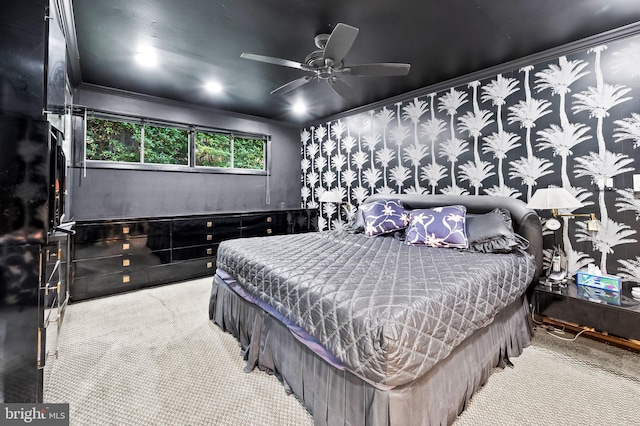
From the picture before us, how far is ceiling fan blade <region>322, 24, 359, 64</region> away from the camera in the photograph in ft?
6.29

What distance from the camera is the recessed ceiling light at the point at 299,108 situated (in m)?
4.45

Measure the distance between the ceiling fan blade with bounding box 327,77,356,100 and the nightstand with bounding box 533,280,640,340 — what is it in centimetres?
258

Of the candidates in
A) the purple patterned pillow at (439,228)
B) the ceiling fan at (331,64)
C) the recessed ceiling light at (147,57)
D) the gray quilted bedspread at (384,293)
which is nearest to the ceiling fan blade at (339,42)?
the ceiling fan at (331,64)

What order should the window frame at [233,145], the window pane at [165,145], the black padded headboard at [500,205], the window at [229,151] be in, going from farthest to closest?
the window at [229,151] < the window frame at [233,145] < the window pane at [165,145] < the black padded headboard at [500,205]

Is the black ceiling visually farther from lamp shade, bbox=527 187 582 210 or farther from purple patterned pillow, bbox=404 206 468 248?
purple patterned pillow, bbox=404 206 468 248

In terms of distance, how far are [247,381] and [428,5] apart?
3017 mm

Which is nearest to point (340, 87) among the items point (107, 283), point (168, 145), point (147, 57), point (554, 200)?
point (147, 57)

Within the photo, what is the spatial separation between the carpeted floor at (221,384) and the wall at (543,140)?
1105 mm

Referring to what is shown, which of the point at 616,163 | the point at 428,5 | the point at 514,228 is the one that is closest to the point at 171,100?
the point at 428,5

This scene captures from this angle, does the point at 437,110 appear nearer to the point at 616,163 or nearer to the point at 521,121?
the point at 521,121

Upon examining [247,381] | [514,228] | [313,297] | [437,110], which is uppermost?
[437,110]

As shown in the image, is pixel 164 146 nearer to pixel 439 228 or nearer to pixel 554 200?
pixel 439 228

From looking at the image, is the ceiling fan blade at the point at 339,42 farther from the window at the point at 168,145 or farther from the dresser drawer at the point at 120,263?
the dresser drawer at the point at 120,263

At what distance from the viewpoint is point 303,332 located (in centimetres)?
160
